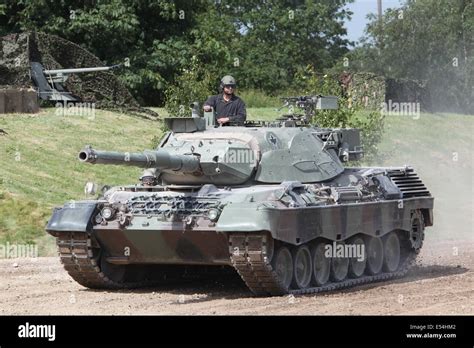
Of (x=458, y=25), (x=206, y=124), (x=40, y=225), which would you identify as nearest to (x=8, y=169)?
(x=40, y=225)

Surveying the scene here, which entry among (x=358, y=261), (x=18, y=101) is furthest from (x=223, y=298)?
(x=18, y=101)

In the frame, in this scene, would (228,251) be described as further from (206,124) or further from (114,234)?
(206,124)

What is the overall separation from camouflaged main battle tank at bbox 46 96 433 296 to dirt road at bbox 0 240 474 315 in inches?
18.5

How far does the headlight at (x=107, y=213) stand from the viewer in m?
17.8

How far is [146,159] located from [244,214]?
153 cm

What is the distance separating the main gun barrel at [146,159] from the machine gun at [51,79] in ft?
65.7

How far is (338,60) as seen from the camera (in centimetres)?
7231

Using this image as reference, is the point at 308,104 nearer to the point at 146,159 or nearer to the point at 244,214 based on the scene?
the point at 244,214

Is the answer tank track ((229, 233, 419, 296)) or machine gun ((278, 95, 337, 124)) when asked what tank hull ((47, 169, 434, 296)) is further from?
machine gun ((278, 95, 337, 124))

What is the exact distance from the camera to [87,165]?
32.0m

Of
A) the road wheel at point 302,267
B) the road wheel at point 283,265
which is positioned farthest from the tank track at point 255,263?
the road wheel at point 302,267

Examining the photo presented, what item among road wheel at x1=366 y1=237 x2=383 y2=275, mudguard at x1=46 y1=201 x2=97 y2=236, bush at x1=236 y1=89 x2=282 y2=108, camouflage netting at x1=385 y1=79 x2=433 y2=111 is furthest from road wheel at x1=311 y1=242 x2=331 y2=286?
camouflage netting at x1=385 y1=79 x2=433 y2=111

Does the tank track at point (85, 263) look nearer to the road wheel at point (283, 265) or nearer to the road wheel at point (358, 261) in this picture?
the road wheel at point (283, 265)

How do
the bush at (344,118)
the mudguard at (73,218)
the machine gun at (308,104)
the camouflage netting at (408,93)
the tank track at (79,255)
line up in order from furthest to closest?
the camouflage netting at (408,93)
the bush at (344,118)
the machine gun at (308,104)
the tank track at (79,255)
the mudguard at (73,218)
